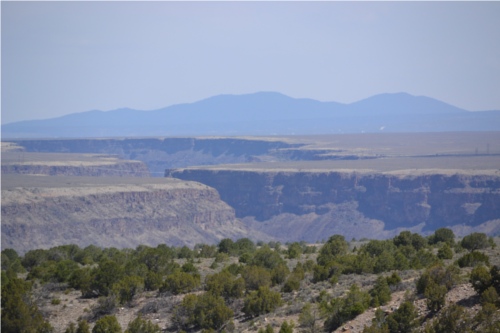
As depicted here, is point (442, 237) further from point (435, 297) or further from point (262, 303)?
point (435, 297)

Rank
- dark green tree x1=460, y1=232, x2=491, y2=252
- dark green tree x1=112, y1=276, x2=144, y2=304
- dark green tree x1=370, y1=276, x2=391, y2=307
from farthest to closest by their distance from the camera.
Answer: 1. dark green tree x1=460, y1=232, x2=491, y2=252
2. dark green tree x1=112, y1=276, x2=144, y2=304
3. dark green tree x1=370, y1=276, x2=391, y2=307

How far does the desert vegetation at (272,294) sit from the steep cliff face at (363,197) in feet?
284

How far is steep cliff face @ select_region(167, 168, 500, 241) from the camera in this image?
418 feet

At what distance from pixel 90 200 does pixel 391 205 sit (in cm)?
4713

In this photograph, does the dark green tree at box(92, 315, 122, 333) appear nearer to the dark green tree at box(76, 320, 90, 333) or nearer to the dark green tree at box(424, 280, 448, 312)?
the dark green tree at box(76, 320, 90, 333)

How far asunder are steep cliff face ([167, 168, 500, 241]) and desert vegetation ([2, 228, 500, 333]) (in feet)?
284

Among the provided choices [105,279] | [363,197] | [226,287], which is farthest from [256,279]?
[363,197]

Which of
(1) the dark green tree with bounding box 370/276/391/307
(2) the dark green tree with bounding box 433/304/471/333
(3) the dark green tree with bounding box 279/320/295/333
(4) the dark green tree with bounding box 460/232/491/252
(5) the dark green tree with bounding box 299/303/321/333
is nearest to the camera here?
(2) the dark green tree with bounding box 433/304/471/333

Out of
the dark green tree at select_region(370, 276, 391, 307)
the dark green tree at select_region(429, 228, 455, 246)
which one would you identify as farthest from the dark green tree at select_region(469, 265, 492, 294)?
the dark green tree at select_region(429, 228, 455, 246)

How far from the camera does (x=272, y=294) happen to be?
31.1 meters

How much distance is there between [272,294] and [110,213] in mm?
89572

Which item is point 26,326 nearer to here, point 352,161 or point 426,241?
point 426,241

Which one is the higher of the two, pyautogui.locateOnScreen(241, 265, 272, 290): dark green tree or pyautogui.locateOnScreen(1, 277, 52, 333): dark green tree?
pyautogui.locateOnScreen(241, 265, 272, 290): dark green tree

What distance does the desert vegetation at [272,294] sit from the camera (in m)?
26.6
